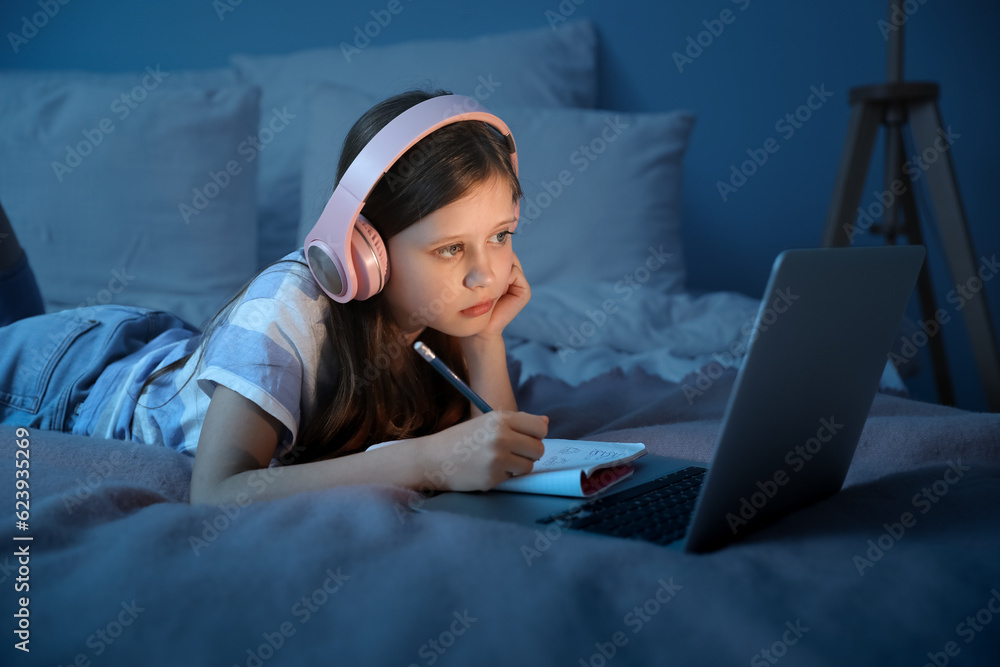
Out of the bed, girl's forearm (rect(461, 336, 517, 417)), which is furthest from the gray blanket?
girl's forearm (rect(461, 336, 517, 417))

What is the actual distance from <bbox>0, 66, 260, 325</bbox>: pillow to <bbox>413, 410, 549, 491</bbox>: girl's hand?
1.06m

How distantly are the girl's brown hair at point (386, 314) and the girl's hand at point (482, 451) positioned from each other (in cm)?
24

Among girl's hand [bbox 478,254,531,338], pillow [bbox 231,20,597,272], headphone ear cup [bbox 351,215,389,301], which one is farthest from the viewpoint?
pillow [bbox 231,20,597,272]

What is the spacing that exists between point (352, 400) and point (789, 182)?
1.80m

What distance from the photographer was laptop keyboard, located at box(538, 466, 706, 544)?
68 cm

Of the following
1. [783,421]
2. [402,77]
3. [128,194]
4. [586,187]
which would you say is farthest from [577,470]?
[402,77]

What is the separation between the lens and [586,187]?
6.13ft

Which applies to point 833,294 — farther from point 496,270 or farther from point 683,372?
point 683,372

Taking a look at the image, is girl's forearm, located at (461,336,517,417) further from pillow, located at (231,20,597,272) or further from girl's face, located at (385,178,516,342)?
pillow, located at (231,20,597,272)

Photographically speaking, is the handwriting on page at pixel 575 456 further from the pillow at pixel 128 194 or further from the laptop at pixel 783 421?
the pillow at pixel 128 194

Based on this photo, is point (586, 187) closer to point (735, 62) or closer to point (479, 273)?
point (735, 62)

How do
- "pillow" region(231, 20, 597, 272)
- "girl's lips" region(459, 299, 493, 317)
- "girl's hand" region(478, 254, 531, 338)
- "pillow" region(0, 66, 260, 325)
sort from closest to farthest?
1. "girl's lips" region(459, 299, 493, 317)
2. "girl's hand" region(478, 254, 531, 338)
3. "pillow" region(0, 66, 260, 325)
4. "pillow" region(231, 20, 597, 272)

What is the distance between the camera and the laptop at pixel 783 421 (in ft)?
1.85

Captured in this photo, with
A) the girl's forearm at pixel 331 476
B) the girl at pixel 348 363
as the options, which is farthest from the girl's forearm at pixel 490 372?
the girl's forearm at pixel 331 476
